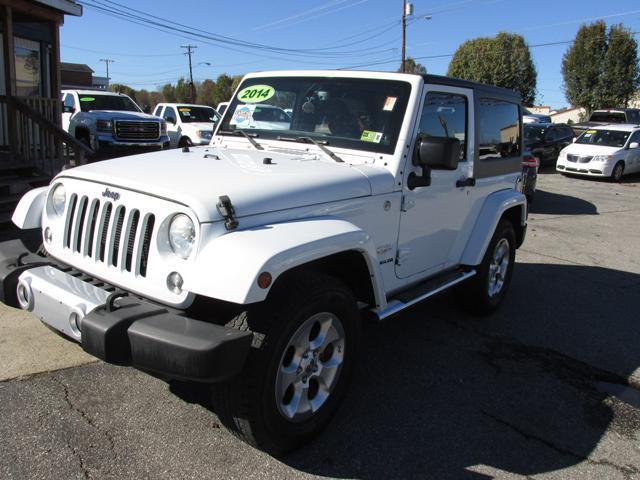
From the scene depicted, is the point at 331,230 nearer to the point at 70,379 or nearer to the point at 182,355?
the point at 182,355

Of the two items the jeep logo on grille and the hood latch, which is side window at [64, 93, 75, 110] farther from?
the hood latch

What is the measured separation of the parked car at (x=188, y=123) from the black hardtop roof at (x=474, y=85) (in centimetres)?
1219

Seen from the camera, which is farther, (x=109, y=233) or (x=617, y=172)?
(x=617, y=172)

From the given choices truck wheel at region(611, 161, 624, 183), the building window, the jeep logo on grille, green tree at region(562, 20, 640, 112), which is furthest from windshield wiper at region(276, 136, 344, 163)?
green tree at region(562, 20, 640, 112)

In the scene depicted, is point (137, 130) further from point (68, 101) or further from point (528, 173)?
point (528, 173)

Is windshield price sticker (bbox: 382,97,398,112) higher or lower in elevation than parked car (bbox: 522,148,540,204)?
higher

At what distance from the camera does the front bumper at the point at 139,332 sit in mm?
2238

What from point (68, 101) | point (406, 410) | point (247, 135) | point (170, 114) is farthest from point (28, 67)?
point (406, 410)

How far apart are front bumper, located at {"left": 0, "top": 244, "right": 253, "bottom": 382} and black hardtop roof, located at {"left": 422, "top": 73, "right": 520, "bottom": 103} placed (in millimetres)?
2368

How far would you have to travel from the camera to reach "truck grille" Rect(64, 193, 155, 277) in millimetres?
2693

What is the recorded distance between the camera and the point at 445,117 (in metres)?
4.07

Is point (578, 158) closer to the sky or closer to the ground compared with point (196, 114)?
closer to the ground

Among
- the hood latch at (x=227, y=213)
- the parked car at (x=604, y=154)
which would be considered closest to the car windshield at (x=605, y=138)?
the parked car at (x=604, y=154)

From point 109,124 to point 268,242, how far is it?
528 inches
